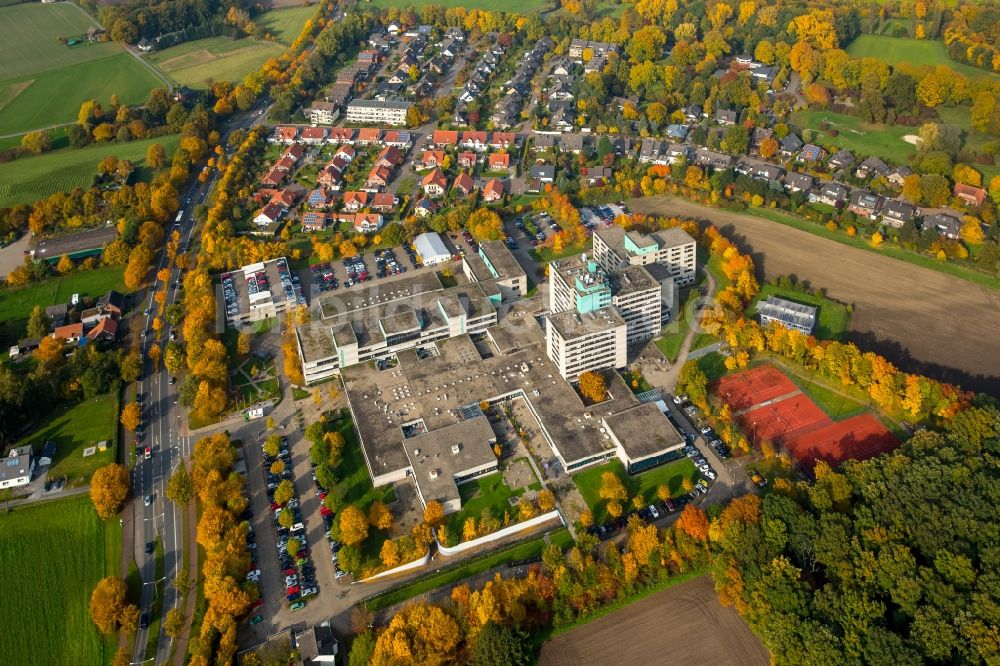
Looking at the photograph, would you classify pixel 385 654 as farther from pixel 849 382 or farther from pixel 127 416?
pixel 849 382

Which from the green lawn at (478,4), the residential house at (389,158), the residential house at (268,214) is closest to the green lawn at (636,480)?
the residential house at (268,214)

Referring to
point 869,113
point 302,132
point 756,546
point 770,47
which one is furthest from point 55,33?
point 756,546

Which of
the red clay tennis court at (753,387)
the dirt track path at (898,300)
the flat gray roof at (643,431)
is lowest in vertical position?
the red clay tennis court at (753,387)

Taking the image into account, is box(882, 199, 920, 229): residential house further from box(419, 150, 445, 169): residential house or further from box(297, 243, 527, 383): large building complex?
box(419, 150, 445, 169): residential house

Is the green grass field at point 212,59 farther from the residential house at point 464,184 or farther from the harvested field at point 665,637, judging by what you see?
the harvested field at point 665,637

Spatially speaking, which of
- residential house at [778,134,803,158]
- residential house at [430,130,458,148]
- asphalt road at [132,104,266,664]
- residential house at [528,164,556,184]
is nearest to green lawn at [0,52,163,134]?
residential house at [430,130,458,148]

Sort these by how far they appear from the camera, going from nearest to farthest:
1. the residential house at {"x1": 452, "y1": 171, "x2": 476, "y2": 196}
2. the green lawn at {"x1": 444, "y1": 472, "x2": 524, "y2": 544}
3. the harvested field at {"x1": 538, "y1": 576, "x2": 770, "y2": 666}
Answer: the harvested field at {"x1": 538, "y1": 576, "x2": 770, "y2": 666} < the green lawn at {"x1": 444, "y1": 472, "x2": 524, "y2": 544} < the residential house at {"x1": 452, "y1": 171, "x2": 476, "y2": 196}
